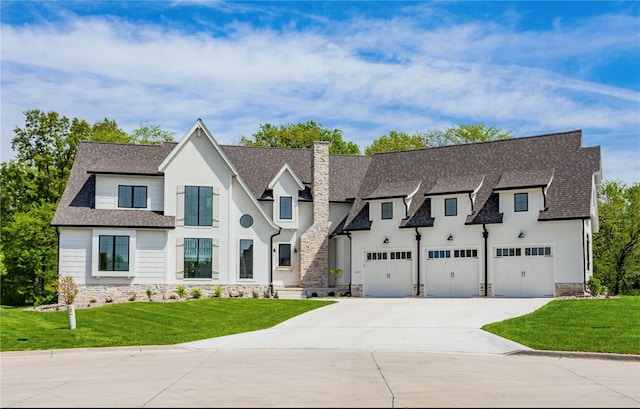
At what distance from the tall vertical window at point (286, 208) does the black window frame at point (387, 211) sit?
16.7ft

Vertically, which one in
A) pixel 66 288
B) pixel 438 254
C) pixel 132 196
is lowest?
pixel 66 288

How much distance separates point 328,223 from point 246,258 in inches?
234

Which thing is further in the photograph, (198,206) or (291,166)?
(291,166)

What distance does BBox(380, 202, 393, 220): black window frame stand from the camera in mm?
41881

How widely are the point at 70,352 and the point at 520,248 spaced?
23051mm

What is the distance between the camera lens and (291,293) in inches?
1623

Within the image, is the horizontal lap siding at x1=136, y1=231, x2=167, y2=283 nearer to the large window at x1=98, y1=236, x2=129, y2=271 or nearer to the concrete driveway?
the large window at x1=98, y1=236, x2=129, y2=271

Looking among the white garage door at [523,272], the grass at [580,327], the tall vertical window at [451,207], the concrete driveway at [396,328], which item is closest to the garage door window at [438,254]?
the tall vertical window at [451,207]

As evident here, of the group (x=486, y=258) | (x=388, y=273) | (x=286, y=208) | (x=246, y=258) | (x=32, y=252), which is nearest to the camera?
(x=486, y=258)

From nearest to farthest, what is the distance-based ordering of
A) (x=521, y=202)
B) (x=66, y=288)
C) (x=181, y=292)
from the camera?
1. (x=66, y=288)
2. (x=181, y=292)
3. (x=521, y=202)

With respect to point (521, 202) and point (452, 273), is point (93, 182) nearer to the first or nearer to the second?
point (452, 273)

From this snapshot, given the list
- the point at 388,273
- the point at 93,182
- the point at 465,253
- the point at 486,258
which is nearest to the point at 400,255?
the point at 388,273

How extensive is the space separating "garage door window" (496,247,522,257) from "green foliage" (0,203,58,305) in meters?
28.3

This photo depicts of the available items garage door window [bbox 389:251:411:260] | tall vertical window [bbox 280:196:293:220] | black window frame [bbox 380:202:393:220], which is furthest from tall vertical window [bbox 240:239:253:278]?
garage door window [bbox 389:251:411:260]
